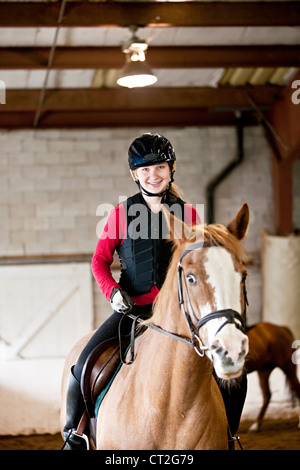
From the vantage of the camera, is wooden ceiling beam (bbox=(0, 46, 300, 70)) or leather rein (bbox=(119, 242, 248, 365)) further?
wooden ceiling beam (bbox=(0, 46, 300, 70))

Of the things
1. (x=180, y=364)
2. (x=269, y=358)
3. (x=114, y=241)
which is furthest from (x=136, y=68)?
(x=180, y=364)

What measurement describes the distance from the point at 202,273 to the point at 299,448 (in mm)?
3574

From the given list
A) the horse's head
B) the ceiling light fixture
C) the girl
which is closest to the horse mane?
the horse's head

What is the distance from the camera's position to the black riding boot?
248 cm

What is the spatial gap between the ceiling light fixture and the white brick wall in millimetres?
3456

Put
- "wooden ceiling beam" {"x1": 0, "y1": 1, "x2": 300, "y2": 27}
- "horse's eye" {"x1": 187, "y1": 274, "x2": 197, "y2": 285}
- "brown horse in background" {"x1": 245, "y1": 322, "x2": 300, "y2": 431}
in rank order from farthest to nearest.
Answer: "brown horse in background" {"x1": 245, "y1": 322, "x2": 300, "y2": 431} < "wooden ceiling beam" {"x1": 0, "y1": 1, "x2": 300, "y2": 27} < "horse's eye" {"x1": 187, "y1": 274, "x2": 197, "y2": 285}

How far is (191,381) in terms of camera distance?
6.36 feet

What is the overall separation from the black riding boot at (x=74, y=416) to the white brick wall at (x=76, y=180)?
20.1ft

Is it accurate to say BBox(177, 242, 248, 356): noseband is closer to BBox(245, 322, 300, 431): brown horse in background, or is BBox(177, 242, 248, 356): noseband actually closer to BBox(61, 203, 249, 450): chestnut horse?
BBox(61, 203, 249, 450): chestnut horse

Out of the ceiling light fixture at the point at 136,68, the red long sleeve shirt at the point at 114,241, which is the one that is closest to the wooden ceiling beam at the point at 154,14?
the ceiling light fixture at the point at 136,68

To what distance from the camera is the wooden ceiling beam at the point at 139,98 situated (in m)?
7.43

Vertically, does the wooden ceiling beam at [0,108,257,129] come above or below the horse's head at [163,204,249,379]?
above

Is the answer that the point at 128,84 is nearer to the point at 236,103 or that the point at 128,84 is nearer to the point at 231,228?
the point at 236,103
